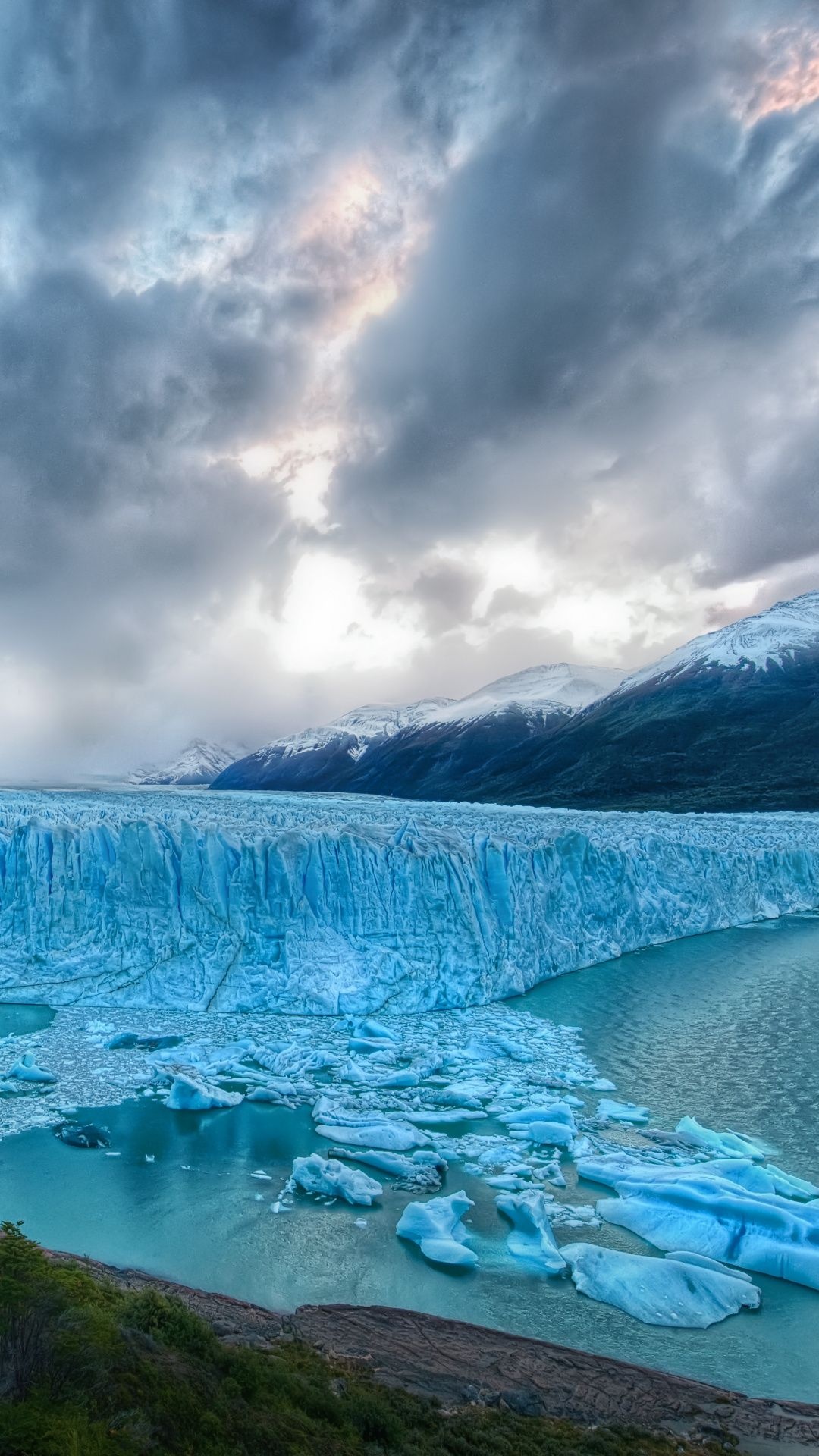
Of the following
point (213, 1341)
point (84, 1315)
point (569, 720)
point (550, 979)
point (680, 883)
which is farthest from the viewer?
point (569, 720)

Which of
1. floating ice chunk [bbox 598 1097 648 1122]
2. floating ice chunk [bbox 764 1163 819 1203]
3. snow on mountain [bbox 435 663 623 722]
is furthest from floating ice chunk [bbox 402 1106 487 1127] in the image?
snow on mountain [bbox 435 663 623 722]

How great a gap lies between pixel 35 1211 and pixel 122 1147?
1496 mm

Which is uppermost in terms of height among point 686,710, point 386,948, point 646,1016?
point 686,710

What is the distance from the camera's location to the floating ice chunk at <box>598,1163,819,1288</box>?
716 centimetres

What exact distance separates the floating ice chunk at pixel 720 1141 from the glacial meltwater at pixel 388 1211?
0.29 metres

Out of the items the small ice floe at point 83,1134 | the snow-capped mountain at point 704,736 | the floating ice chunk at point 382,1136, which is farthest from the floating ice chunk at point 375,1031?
the snow-capped mountain at point 704,736

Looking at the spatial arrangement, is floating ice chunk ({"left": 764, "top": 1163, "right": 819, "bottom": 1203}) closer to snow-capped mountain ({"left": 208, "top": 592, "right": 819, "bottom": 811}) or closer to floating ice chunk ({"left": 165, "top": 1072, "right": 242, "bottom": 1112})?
floating ice chunk ({"left": 165, "top": 1072, "right": 242, "bottom": 1112})

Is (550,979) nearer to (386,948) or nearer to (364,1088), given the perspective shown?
(386,948)

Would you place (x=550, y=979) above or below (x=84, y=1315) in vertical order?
below

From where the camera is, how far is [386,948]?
15789mm

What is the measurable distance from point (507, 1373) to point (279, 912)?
10906 mm

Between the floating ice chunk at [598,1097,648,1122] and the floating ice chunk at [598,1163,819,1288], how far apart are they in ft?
6.30

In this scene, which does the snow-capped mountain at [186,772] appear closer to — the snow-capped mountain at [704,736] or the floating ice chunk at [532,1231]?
the snow-capped mountain at [704,736]

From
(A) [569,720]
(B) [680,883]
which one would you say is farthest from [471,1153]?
(A) [569,720]
